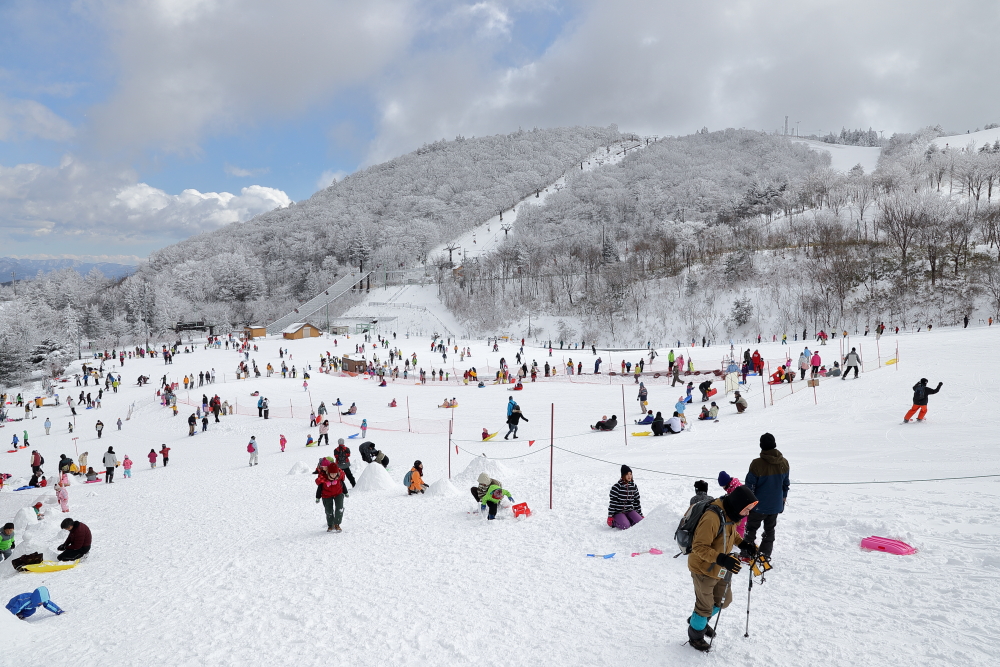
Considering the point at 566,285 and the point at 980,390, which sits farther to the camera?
the point at 566,285

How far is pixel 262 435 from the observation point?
21438 mm

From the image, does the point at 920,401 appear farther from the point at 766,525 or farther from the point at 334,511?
the point at 334,511

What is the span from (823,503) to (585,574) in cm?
369

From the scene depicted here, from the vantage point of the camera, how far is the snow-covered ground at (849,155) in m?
124

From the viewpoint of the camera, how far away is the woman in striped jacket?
727cm

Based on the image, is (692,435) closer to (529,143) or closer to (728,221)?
(728,221)

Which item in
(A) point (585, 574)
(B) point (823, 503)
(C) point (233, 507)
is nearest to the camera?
(A) point (585, 574)

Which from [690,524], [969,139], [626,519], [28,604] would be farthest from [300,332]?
[969,139]

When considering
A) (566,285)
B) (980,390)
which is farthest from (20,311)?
(980,390)

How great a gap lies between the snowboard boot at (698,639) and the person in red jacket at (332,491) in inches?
224

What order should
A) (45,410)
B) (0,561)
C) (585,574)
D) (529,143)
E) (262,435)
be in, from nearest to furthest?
1. (585,574)
2. (0,561)
3. (262,435)
4. (45,410)
5. (529,143)

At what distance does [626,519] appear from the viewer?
7234 millimetres

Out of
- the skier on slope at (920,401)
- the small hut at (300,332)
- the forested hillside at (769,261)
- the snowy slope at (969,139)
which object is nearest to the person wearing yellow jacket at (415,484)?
the skier on slope at (920,401)

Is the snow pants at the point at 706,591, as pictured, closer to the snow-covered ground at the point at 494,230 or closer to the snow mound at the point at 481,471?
the snow mound at the point at 481,471
